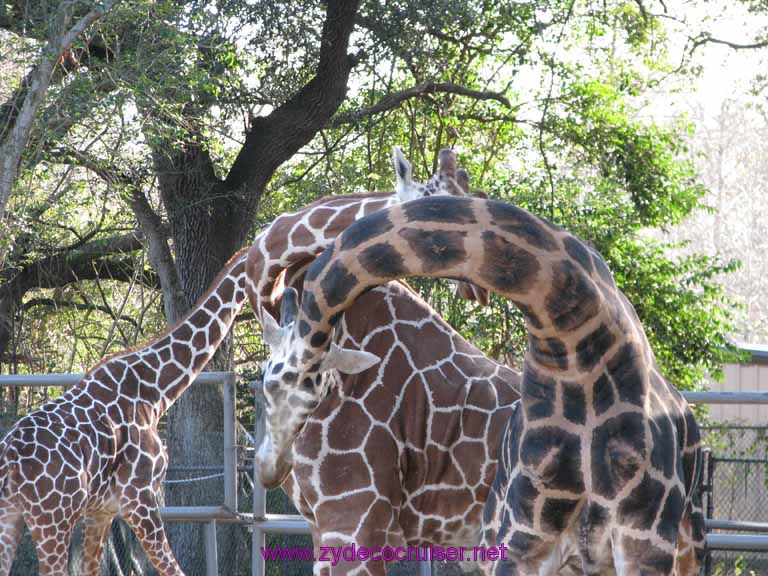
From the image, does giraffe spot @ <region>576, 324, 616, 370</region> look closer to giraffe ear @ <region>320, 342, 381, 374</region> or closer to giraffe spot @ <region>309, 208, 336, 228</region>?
giraffe ear @ <region>320, 342, 381, 374</region>

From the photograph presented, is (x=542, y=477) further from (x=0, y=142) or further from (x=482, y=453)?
(x=0, y=142)

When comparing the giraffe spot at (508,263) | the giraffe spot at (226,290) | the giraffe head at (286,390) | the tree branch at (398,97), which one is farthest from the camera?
the tree branch at (398,97)

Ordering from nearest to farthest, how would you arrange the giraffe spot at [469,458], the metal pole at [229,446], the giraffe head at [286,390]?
1. the giraffe head at [286,390]
2. the giraffe spot at [469,458]
3. the metal pole at [229,446]

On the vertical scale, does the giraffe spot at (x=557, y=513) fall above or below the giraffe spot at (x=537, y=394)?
below

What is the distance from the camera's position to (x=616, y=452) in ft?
6.81

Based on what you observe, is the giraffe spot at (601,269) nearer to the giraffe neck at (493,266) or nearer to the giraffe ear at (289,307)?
the giraffe neck at (493,266)

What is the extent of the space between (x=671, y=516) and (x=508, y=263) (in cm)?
65

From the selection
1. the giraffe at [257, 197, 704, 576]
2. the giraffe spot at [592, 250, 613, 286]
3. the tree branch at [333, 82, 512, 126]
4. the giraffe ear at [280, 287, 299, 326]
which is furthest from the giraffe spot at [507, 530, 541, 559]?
the tree branch at [333, 82, 512, 126]

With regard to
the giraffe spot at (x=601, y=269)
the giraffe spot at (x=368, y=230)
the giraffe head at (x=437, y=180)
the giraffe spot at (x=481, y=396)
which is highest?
the giraffe head at (x=437, y=180)

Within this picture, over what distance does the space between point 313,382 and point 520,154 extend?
10296 mm

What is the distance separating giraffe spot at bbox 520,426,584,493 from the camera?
211 cm

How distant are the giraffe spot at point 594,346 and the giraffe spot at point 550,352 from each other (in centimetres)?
3

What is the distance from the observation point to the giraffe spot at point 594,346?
206 centimetres

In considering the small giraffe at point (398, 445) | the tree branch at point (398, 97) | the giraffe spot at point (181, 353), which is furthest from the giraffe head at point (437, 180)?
the tree branch at point (398, 97)
